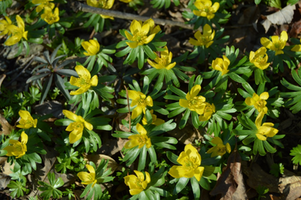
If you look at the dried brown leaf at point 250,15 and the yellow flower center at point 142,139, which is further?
the dried brown leaf at point 250,15

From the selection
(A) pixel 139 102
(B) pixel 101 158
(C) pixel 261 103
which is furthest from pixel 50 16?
(C) pixel 261 103

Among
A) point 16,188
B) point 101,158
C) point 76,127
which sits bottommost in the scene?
point 16,188

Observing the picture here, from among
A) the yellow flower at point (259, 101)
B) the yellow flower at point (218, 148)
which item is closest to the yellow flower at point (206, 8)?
the yellow flower at point (259, 101)

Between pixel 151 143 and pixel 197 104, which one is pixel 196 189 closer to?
pixel 151 143

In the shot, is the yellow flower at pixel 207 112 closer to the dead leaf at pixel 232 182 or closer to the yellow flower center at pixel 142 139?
the dead leaf at pixel 232 182

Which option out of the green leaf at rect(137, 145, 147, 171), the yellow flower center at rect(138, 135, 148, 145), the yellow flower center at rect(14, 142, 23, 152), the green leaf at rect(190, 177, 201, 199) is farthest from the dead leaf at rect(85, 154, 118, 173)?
the green leaf at rect(190, 177, 201, 199)

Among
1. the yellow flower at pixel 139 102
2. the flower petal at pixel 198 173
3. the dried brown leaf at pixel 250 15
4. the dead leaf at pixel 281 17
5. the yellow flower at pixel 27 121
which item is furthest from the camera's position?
the dried brown leaf at pixel 250 15
